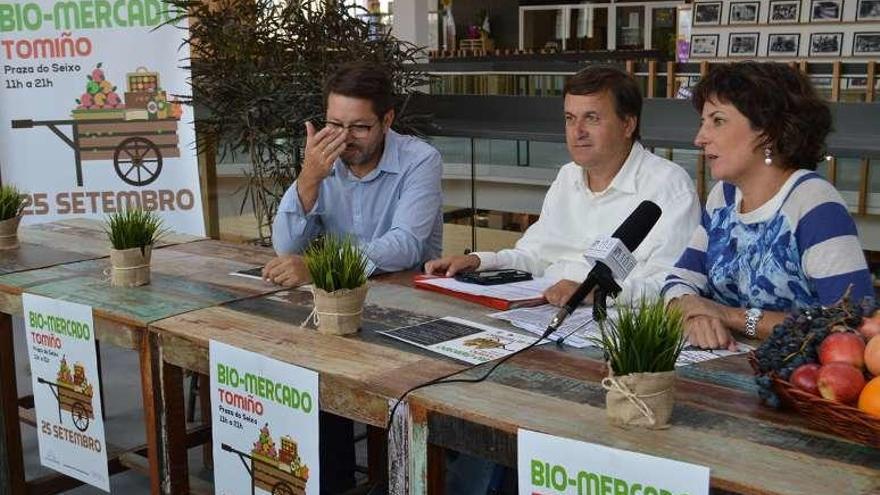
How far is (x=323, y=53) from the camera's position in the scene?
4.28 m

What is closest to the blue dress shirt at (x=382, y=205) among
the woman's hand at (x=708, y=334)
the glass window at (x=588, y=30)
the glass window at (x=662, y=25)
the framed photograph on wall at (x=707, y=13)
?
the woman's hand at (x=708, y=334)

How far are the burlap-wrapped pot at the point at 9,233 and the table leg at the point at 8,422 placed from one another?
0.47 meters

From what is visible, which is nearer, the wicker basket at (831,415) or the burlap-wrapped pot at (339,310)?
the wicker basket at (831,415)

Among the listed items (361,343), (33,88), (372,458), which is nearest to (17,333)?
(33,88)

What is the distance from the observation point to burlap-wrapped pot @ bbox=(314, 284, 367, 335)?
82.4 inches

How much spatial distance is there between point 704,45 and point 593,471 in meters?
6.82

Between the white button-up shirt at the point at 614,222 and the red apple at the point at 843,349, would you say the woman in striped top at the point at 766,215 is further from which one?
the red apple at the point at 843,349

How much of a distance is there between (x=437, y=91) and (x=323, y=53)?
2525 millimetres

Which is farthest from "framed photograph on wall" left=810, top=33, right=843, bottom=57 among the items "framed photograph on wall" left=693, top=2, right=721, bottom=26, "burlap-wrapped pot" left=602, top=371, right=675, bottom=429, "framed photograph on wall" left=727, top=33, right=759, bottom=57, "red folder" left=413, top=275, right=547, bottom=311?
"burlap-wrapped pot" left=602, top=371, right=675, bottom=429

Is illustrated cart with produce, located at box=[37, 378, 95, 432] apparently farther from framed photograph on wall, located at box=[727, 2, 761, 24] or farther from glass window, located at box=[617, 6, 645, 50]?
glass window, located at box=[617, 6, 645, 50]

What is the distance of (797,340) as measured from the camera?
1583mm

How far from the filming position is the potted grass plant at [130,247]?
8.62ft

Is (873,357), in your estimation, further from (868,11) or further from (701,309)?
(868,11)

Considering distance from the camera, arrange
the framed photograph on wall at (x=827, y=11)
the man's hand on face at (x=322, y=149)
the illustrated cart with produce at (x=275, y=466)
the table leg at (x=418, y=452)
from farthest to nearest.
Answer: the framed photograph on wall at (x=827, y=11) < the man's hand on face at (x=322, y=149) < the illustrated cart with produce at (x=275, y=466) < the table leg at (x=418, y=452)
